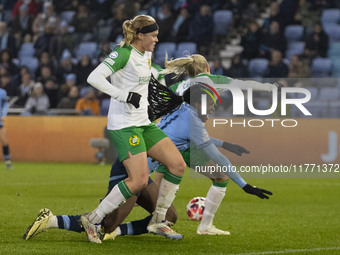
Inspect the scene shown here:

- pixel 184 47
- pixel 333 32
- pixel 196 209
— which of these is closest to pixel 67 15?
pixel 184 47

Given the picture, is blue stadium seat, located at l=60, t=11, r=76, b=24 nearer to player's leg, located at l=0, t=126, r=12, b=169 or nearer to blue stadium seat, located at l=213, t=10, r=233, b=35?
blue stadium seat, located at l=213, t=10, r=233, b=35

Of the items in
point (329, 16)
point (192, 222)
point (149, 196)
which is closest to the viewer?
point (149, 196)

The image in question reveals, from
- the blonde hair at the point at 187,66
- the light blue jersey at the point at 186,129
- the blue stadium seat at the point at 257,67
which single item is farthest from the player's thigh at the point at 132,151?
the blue stadium seat at the point at 257,67

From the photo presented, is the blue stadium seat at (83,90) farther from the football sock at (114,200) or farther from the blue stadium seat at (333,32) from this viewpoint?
the football sock at (114,200)

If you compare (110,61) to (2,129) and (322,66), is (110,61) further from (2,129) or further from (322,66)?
(322,66)

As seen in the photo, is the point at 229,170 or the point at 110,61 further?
the point at 229,170

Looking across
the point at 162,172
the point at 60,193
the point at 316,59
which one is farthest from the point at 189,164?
the point at 316,59

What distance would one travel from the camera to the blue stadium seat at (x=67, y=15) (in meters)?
25.0

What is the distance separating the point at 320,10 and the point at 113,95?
14.8 m

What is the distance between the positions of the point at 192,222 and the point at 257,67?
1103 centimetres

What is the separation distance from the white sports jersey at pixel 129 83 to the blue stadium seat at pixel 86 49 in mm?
16017

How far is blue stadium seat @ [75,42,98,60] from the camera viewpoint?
23.5 meters

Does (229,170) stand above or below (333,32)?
below

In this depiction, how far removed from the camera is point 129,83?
24.3ft
